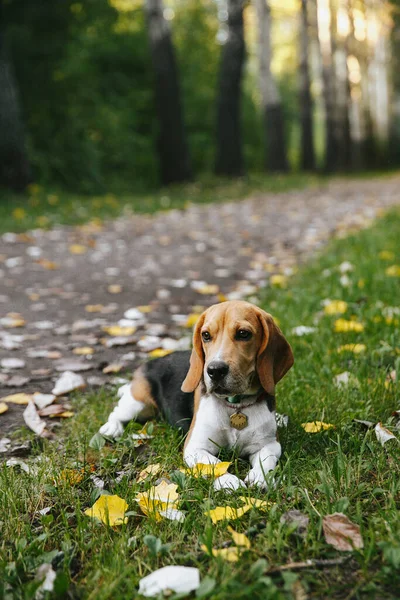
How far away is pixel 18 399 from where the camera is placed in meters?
3.97

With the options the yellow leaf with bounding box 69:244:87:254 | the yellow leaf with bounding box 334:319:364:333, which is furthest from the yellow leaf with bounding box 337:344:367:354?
the yellow leaf with bounding box 69:244:87:254

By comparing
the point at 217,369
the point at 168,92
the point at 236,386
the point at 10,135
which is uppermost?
the point at 168,92

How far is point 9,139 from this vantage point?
1311 centimetres

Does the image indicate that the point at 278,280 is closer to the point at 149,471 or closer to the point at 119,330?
the point at 119,330

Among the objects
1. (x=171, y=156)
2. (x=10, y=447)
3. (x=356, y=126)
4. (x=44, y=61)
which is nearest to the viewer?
(x=10, y=447)

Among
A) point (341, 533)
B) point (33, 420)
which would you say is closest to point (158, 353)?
point (33, 420)

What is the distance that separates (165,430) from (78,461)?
0.58 meters

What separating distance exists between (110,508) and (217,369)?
28.1 inches

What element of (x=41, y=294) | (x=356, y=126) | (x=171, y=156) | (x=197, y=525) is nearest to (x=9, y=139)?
(x=171, y=156)

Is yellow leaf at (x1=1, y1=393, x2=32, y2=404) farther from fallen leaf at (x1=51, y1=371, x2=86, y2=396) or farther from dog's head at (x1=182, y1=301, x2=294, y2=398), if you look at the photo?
dog's head at (x1=182, y1=301, x2=294, y2=398)

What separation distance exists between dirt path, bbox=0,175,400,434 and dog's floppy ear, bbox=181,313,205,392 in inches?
46.0

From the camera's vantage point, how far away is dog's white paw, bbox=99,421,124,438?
136 inches

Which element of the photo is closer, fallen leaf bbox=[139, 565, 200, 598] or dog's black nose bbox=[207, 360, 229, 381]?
fallen leaf bbox=[139, 565, 200, 598]

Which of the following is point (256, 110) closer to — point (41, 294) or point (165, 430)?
point (41, 294)
